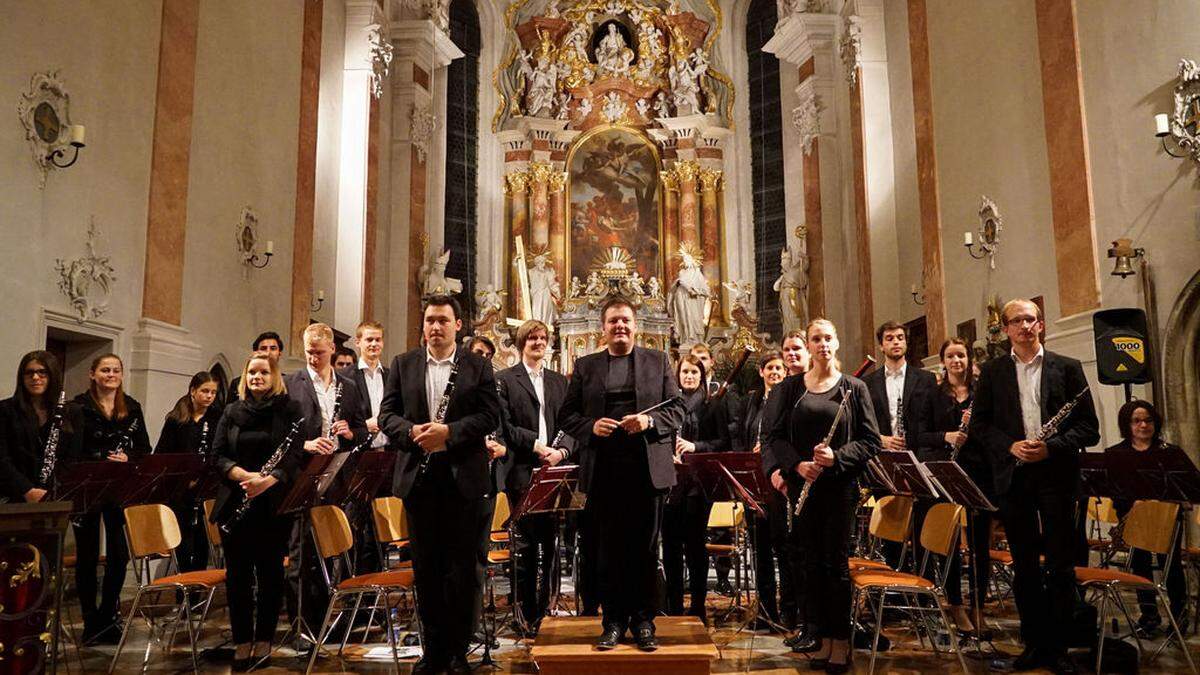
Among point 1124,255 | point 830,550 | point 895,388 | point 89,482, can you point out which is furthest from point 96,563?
point 1124,255

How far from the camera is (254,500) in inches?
206

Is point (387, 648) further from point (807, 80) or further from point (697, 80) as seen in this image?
point (697, 80)

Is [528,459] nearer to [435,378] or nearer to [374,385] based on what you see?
[374,385]

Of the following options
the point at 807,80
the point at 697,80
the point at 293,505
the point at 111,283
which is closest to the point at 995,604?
the point at 293,505

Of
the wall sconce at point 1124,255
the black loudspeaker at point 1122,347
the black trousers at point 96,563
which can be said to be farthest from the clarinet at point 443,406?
the wall sconce at point 1124,255

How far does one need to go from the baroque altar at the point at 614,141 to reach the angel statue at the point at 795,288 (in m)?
2.89

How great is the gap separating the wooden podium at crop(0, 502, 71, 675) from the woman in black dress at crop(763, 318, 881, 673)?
3753mm

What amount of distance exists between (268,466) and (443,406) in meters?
1.21

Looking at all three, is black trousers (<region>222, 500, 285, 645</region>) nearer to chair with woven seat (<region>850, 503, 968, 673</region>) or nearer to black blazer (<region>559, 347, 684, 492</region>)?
black blazer (<region>559, 347, 684, 492</region>)

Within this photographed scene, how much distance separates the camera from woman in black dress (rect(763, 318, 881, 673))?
195 inches

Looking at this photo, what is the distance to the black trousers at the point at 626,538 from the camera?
14.5ft

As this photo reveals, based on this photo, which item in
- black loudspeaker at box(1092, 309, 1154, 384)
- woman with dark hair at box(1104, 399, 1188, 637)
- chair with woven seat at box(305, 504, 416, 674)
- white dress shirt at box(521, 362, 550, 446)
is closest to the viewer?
chair with woven seat at box(305, 504, 416, 674)

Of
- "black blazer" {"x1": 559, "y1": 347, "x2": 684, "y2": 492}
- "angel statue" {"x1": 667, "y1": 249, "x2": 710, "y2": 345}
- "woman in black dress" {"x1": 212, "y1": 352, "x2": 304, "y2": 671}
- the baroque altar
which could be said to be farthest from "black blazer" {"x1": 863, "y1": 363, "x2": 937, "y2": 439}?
the baroque altar

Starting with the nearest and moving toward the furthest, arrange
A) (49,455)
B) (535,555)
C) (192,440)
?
(49,455)
(535,555)
(192,440)
